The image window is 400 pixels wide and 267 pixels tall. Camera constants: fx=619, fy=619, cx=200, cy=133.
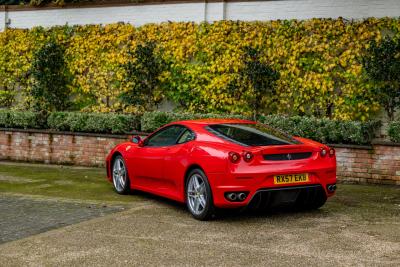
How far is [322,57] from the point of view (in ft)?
42.6

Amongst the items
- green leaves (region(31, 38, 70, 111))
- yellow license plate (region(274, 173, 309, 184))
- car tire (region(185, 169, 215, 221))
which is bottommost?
car tire (region(185, 169, 215, 221))

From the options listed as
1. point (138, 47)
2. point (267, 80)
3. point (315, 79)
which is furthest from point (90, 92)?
point (315, 79)

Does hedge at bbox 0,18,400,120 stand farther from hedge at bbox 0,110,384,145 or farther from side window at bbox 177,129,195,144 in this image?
side window at bbox 177,129,195,144

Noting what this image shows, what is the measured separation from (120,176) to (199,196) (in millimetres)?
2634

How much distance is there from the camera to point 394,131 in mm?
11016

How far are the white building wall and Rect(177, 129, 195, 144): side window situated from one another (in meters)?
6.16

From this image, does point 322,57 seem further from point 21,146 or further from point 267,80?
point 21,146

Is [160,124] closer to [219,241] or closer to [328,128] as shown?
[328,128]

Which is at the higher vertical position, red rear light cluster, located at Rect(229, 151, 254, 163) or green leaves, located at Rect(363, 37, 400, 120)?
green leaves, located at Rect(363, 37, 400, 120)

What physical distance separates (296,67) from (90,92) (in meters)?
5.78

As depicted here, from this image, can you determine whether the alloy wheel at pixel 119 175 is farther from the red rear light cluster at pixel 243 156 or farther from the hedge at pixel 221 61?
the hedge at pixel 221 61

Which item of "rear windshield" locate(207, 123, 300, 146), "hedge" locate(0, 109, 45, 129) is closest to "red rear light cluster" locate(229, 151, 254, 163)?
"rear windshield" locate(207, 123, 300, 146)

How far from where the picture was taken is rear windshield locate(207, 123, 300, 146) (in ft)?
26.1

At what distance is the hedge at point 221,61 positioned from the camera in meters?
12.7
